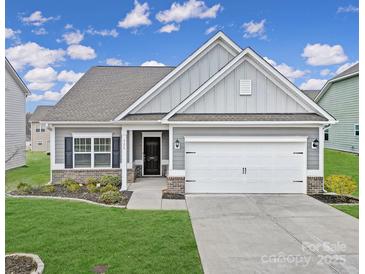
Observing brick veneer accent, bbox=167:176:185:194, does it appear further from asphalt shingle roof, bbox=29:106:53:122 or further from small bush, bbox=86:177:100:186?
asphalt shingle roof, bbox=29:106:53:122

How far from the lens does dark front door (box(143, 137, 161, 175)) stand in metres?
17.2

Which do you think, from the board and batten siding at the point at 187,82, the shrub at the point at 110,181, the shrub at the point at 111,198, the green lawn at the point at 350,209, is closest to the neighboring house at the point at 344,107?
the board and batten siding at the point at 187,82

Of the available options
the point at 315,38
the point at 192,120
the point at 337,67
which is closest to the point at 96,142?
the point at 192,120

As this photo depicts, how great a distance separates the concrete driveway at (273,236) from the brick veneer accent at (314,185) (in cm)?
105

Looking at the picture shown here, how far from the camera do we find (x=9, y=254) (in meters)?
6.64

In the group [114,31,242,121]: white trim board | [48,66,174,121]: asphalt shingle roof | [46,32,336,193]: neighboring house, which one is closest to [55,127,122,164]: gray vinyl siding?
[48,66,174,121]: asphalt shingle roof

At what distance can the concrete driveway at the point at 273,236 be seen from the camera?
6445mm

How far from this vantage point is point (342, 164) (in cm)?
2098

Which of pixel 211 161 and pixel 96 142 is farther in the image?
pixel 96 142

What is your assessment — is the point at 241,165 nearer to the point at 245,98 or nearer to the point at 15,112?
the point at 245,98

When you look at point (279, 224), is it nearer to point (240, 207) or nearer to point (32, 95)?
point (240, 207)

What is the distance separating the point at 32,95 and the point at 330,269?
2555cm

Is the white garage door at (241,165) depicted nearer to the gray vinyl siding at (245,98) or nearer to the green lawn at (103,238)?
the gray vinyl siding at (245,98)

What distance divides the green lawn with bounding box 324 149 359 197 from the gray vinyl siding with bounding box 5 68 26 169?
21.0 meters
